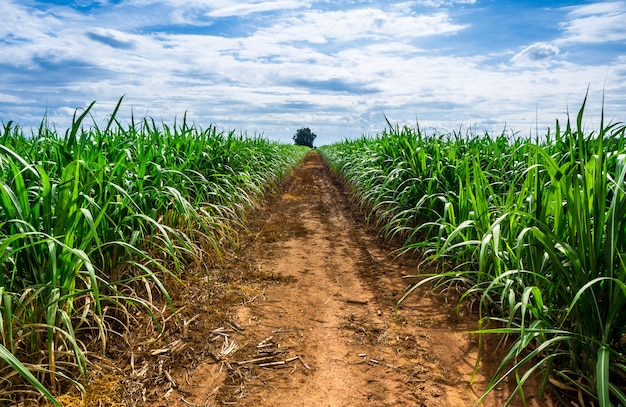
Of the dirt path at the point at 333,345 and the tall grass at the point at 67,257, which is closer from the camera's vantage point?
the tall grass at the point at 67,257

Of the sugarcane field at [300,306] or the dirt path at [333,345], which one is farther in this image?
the dirt path at [333,345]

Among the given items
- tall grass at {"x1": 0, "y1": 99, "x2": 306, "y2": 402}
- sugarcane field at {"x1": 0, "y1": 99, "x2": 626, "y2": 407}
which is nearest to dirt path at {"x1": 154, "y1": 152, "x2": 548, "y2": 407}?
sugarcane field at {"x1": 0, "y1": 99, "x2": 626, "y2": 407}

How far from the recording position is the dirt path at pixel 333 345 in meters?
2.09

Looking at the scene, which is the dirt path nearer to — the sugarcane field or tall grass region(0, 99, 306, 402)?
the sugarcane field

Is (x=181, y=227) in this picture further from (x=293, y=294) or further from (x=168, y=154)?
(x=293, y=294)

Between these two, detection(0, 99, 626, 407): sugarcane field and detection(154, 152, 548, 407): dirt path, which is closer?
detection(0, 99, 626, 407): sugarcane field

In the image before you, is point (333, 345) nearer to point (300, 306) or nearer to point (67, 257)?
point (300, 306)

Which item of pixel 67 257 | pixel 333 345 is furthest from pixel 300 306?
pixel 67 257

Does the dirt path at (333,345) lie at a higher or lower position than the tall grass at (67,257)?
lower

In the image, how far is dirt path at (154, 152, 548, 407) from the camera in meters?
2.09

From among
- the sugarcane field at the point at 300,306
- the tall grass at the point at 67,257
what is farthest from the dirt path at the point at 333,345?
the tall grass at the point at 67,257

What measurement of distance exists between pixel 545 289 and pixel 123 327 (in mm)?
2375

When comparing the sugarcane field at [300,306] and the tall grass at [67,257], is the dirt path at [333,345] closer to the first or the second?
the sugarcane field at [300,306]

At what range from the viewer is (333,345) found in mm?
2518
